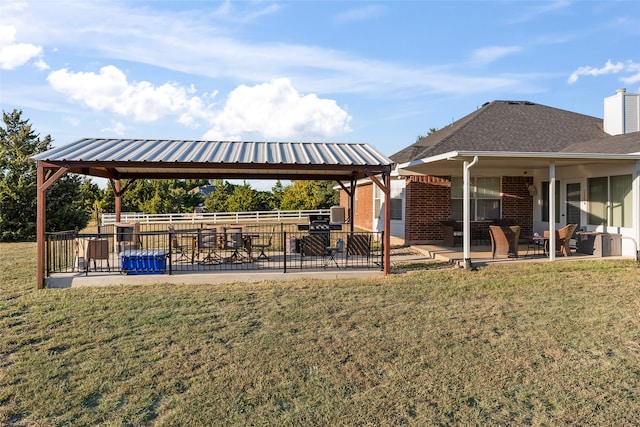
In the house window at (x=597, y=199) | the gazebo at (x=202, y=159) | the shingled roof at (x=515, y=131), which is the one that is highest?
the shingled roof at (x=515, y=131)

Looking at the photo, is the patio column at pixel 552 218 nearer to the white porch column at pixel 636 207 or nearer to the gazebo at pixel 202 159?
the white porch column at pixel 636 207

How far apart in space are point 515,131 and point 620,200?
4577 millimetres

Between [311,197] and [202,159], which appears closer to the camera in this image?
[202,159]

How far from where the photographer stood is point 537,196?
15.0 m

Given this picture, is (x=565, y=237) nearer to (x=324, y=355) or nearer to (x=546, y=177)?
(x=546, y=177)

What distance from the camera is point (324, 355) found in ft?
16.8

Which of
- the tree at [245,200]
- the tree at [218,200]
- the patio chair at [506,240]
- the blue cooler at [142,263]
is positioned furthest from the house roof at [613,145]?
the tree at [218,200]

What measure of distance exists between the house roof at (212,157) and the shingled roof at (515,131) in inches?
140

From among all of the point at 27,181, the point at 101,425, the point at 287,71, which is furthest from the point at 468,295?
the point at 27,181

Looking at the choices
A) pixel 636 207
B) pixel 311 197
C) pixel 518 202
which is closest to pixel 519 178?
pixel 518 202

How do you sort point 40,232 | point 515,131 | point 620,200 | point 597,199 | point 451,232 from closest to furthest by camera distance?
point 40,232 < point 620,200 < point 597,199 < point 451,232 < point 515,131

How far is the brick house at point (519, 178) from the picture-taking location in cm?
1280

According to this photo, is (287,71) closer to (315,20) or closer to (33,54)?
(315,20)

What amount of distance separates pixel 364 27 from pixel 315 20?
9.06ft
